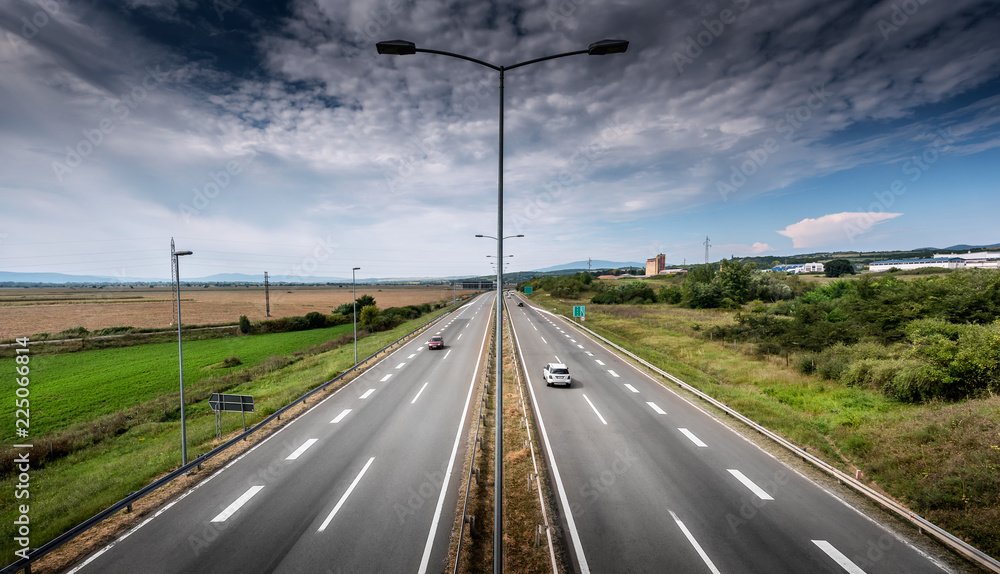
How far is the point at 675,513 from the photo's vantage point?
1012 cm

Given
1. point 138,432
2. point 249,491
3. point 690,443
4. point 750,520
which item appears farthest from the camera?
point 138,432

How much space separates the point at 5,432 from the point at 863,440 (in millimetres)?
41181

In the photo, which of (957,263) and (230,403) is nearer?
(230,403)

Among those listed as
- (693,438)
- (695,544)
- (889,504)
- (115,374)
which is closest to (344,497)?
(695,544)

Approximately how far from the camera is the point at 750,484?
1159 centimetres

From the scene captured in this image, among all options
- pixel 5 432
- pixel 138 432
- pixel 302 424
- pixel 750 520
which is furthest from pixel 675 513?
pixel 5 432

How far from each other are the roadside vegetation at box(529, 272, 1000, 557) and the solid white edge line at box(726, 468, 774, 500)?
3535 millimetres

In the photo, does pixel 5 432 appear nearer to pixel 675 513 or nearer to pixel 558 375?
pixel 558 375

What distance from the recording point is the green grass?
24094 mm

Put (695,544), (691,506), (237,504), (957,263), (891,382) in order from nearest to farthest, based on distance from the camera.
Answer: (695,544)
(691,506)
(237,504)
(891,382)
(957,263)

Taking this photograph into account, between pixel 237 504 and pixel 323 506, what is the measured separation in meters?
2.60

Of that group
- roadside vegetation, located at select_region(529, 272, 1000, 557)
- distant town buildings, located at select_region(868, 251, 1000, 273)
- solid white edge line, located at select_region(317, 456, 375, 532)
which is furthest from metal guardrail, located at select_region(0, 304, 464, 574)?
distant town buildings, located at select_region(868, 251, 1000, 273)

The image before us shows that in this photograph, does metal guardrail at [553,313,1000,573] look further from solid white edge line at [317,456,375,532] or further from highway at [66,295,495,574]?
solid white edge line at [317,456,375,532]

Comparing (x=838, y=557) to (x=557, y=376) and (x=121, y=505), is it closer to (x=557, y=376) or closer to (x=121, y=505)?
(x=557, y=376)
